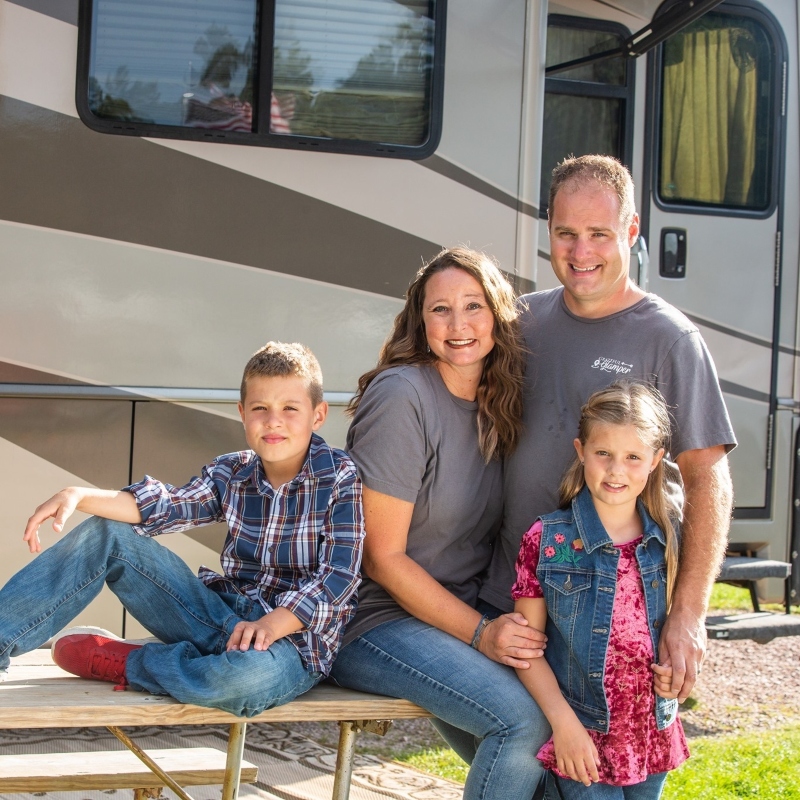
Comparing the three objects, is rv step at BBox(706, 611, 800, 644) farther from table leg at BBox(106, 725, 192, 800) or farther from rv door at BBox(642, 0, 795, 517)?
table leg at BBox(106, 725, 192, 800)

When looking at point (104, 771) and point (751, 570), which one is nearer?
point (104, 771)

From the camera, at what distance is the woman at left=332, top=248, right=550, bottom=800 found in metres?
2.45

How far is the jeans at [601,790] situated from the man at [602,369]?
1.19ft

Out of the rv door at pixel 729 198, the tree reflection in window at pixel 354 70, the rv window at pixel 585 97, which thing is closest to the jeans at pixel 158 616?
the tree reflection in window at pixel 354 70

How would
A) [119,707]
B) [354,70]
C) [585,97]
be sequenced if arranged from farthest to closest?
[585,97] → [354,70] → [119,707]

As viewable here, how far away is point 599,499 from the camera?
2.50 meters

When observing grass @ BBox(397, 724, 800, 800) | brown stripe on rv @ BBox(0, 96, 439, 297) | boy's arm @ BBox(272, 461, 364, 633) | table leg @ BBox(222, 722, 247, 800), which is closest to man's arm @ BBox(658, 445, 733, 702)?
boy's arm @ BBox(272, 461, 364, 633)

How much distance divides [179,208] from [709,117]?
262 cm

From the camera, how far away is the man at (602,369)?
102 inches

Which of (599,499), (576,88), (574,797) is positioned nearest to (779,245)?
(576,88)

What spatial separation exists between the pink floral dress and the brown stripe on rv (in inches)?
67.9

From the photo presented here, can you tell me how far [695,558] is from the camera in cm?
255

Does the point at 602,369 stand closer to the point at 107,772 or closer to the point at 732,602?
the point at 107,772

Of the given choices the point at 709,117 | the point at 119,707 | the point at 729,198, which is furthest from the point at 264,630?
the point at 709,117
